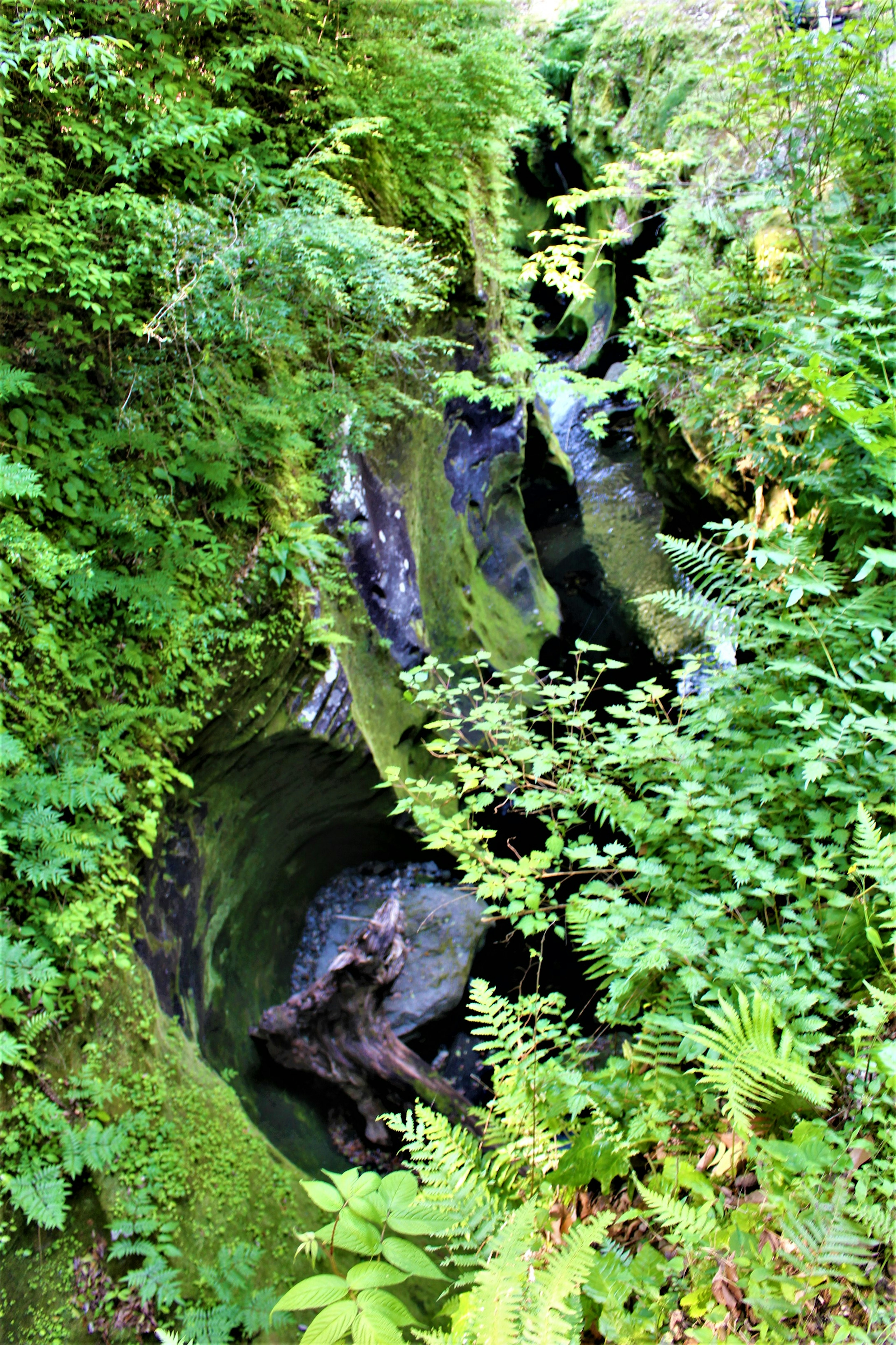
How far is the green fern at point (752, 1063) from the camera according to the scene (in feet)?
5.04

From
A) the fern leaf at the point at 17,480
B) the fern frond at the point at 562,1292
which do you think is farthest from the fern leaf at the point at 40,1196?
the fern leaf at the point at 17,480

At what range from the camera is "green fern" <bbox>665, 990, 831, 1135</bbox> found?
1.54 meters

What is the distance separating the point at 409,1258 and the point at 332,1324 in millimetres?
231

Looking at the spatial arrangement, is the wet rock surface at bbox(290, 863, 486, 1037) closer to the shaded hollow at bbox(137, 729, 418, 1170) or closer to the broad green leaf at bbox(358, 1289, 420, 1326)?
the shaded hollow at bbox(137, 729, 418, 1170)

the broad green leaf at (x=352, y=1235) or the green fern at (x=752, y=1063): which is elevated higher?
the broad green leaf at (x=352, y=1235)

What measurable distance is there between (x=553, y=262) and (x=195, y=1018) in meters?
5.69

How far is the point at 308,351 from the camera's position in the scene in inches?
196

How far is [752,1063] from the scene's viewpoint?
156 cm

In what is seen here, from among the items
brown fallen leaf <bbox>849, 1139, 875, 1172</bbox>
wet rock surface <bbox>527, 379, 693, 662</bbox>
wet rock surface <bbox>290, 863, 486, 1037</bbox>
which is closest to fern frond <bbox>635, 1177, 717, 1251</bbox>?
brown fallen leaf <bbox>849, 1139, 875, 1172</bbox>

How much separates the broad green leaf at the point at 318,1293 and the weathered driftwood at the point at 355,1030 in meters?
3.33

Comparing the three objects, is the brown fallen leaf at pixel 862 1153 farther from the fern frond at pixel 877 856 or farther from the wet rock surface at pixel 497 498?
the wet rock surface at pixel 497 498

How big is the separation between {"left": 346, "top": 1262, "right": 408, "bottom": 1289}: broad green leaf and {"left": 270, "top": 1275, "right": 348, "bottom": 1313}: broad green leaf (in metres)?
0.02

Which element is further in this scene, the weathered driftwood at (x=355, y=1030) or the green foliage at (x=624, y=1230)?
the weathered driftwood at (x=355, y=1030)

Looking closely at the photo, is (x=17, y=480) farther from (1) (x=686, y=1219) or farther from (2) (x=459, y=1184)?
(1) (x=686, y=1219)
